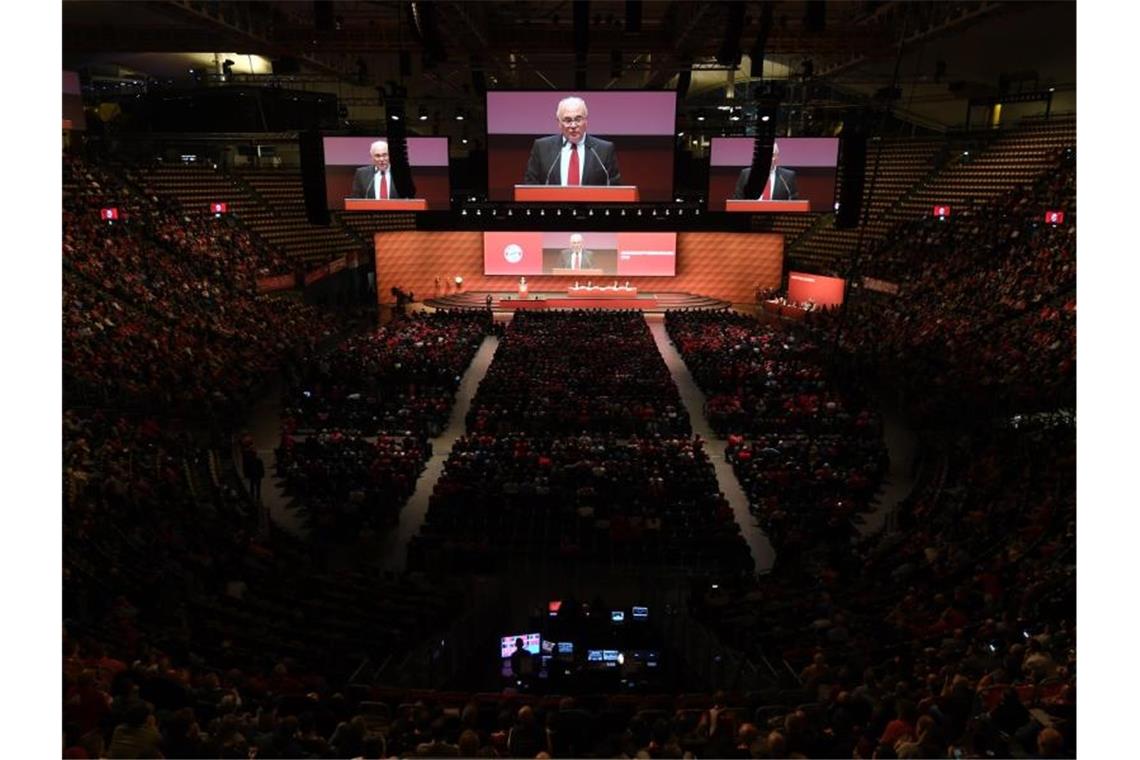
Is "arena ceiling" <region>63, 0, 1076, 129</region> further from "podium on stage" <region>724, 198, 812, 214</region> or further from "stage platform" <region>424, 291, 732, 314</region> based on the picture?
"stage platform" <region>424, 291, 732, 314</region>

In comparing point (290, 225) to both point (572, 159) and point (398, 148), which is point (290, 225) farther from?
point (398, 148)

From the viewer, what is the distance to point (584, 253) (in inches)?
1383

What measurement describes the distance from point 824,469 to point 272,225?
2566 centimetres

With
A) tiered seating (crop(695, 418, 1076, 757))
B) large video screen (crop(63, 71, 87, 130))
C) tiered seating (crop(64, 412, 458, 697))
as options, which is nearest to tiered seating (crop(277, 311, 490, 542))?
tiered seating (crop(64, 412, 458, 697))

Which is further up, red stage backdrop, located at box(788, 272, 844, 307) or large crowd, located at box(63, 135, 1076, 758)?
red stage backdrop, located at box(788, 272, 844, 307)

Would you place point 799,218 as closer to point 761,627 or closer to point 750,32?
point 750,32

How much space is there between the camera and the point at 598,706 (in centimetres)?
669

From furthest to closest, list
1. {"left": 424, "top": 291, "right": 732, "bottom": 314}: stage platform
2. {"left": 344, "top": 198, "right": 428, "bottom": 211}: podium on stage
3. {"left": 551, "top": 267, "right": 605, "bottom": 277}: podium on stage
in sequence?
{"left": 551, "top": 267, "right": 605, "bottom": 277}: podium on stage
{"left": 424, "top": 291, "right": 732, "bottom": 314}: stage platform
{"left": 344, "top": 198, "right": 428, "bottom": 211}: podium on stage

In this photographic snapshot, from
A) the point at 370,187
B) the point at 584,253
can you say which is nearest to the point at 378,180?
the point at 370,187

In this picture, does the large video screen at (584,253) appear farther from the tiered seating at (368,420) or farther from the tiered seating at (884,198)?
the tiered seating at (368,420)

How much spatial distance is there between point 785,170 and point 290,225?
19.1 m

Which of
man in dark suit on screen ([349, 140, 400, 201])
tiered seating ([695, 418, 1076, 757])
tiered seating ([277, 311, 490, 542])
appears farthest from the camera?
man in dark suit on screen ([349, 140, 400, 201])

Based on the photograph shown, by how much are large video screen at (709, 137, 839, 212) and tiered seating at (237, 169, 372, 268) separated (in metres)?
15.4

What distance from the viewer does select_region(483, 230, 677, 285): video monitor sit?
115ft
